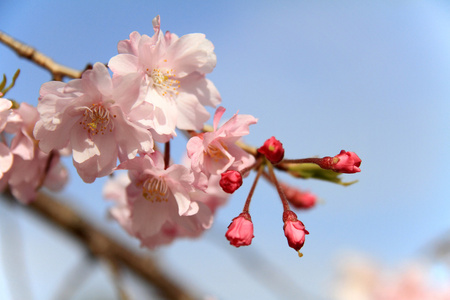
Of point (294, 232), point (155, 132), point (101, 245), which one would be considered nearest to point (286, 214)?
point (294, 232)

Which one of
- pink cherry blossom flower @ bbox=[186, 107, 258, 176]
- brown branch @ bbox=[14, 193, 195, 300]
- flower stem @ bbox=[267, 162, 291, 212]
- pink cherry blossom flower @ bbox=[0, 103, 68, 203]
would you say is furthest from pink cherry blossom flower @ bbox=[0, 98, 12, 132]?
brown branch @ bbox=[14, 193, 195, 300]

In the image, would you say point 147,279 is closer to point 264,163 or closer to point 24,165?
point 24,165

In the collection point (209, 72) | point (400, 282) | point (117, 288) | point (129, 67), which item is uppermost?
point (400, 282)

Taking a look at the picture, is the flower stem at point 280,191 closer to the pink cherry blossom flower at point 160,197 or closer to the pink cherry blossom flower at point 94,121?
the pink cherry blossom flower at point 160,197

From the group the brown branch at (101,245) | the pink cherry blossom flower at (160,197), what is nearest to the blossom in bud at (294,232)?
the pink cherry blossom flower at (160,197)

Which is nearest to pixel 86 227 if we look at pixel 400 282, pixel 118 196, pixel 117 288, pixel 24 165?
pixel 117 288
